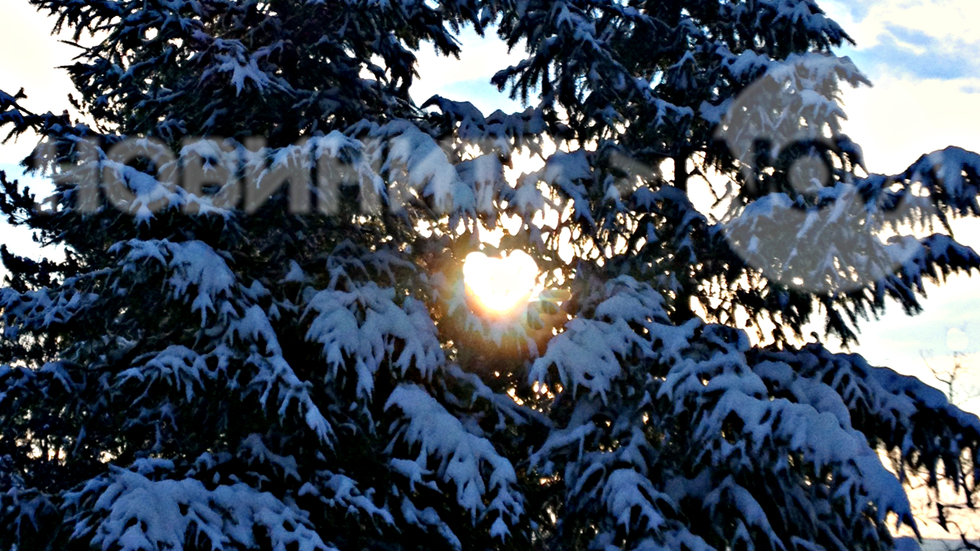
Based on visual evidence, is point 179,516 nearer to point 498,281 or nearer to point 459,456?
point 459,456

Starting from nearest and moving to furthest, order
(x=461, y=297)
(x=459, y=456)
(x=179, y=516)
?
(x=179, y=516)
(x=459, y=456)
(x=461, y=297)

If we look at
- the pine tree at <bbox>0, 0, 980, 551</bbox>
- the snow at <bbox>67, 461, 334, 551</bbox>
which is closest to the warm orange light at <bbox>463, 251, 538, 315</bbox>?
the pine tree at <bbox>0, 0, 980, 551</bbox>

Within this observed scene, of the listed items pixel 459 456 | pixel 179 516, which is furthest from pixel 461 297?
pixel 179 516

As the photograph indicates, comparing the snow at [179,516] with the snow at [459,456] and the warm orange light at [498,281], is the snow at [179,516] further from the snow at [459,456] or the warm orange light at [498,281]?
the warm orange light at [498,281]

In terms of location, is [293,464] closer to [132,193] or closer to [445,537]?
[445,537]

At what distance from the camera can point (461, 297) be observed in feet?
26.0

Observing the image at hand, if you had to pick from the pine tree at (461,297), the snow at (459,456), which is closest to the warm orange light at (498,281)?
the pine tree at (461,297)

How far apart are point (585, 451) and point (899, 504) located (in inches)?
106

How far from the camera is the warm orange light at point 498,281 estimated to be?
8.05m

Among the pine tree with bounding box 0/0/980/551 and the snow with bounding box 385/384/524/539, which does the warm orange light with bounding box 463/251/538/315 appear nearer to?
the pine tree with bounding box 0/0/980/551

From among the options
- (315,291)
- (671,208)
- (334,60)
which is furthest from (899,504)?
(334,60)

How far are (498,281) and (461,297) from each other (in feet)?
1.60

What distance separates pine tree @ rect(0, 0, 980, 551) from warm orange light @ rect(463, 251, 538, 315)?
17 cm

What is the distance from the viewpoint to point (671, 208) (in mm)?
8984
